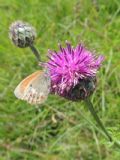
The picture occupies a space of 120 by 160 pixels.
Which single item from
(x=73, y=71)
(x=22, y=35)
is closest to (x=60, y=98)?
(x=22, y=35)

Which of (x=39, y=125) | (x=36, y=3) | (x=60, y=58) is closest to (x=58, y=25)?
(x=36, y=3)

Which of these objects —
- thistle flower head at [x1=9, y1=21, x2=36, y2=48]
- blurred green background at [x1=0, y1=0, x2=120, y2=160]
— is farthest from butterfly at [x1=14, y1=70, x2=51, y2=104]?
blurred green background at [x1=0, y1=0, x2=120, y2=160]

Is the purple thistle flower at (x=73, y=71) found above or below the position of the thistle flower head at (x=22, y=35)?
below

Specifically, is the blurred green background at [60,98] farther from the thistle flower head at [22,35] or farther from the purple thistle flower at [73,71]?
the purple thistle flower at [73,71]

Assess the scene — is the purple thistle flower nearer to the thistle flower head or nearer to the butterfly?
the butterfly

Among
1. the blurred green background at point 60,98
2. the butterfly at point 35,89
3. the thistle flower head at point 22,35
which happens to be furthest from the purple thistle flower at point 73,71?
the blurred green background at point 60,98

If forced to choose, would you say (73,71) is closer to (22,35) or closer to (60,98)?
(22,35)
